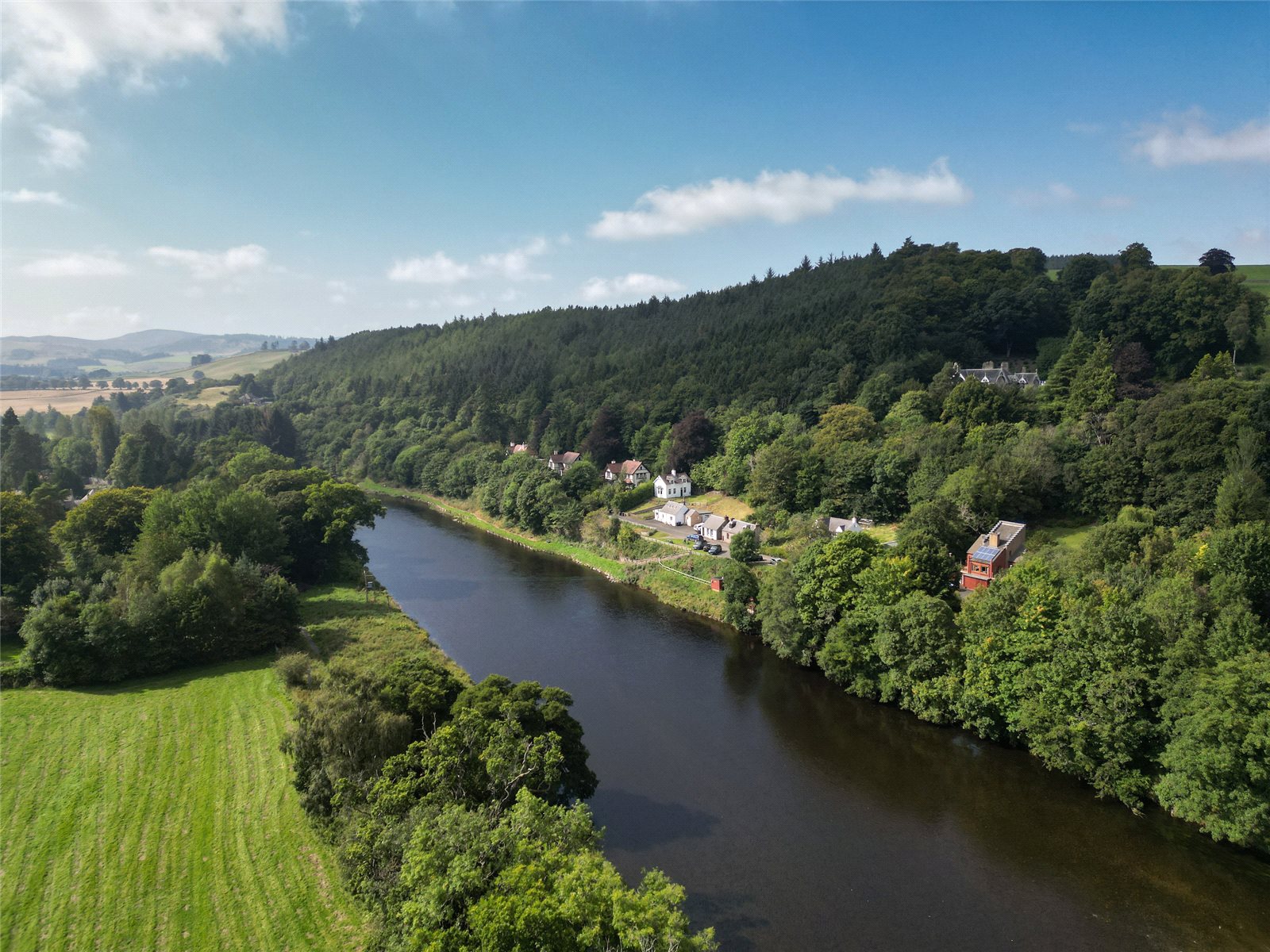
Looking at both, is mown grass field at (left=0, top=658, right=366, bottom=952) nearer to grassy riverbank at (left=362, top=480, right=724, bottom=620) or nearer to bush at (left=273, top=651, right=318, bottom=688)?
bush at (left=273, top=651, right=318, bottom=688)

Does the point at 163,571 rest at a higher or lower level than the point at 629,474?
lower

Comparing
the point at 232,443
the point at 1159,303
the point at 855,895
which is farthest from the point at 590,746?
the point at 232,443

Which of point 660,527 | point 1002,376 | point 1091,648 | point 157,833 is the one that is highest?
point 1002,376

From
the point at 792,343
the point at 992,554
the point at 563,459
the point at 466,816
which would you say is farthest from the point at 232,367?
the point at 466,816

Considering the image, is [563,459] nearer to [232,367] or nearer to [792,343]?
[792,343]

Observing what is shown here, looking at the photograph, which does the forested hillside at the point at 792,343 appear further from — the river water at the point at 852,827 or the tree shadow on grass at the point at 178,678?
the tree shadow on grass at the point at 178,678

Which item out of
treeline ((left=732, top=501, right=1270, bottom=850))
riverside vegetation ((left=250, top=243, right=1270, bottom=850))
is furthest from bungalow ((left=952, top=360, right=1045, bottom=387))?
treeline ((left=732, top=501, right=1270, bottom=850))
